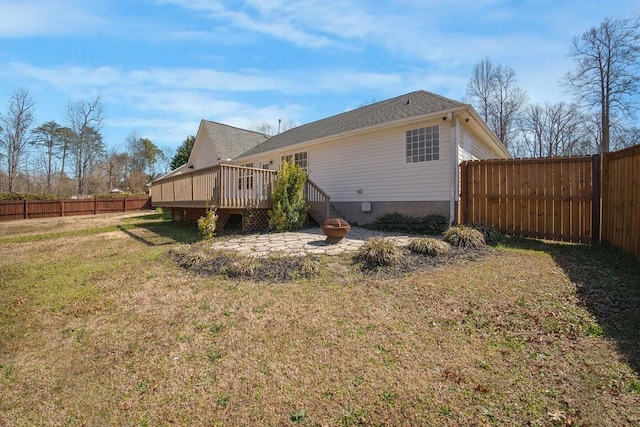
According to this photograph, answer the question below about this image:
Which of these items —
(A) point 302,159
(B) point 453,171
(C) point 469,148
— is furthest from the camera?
(A) point 302,159

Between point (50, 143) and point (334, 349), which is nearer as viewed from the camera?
point (334, 349)

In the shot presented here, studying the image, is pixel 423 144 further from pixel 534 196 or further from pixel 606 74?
pixel 606 74

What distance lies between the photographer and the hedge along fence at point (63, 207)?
1744cm

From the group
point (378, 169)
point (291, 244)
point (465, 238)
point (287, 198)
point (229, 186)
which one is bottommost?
point (291, 244)

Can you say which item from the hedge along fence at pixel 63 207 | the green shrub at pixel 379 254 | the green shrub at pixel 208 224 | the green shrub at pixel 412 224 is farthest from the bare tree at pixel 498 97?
the hedge along fence at pixel 63 207

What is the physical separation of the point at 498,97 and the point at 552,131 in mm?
5797

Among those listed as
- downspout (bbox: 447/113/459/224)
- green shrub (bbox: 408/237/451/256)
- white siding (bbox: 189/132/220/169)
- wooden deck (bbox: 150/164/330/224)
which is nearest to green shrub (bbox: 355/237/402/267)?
green shrub (bbox: 408/237/451/256)

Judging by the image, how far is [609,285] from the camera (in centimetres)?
400

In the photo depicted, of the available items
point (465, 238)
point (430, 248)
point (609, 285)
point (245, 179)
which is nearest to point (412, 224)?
point (465, 238)

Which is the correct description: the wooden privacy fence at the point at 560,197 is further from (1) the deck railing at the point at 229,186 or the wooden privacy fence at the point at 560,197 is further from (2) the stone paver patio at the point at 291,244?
(1) the deck railing at the point at 229,186

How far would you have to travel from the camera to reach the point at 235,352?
9.36 ft

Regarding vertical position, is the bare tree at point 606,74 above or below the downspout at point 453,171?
above

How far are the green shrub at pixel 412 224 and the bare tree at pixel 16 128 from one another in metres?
35.0

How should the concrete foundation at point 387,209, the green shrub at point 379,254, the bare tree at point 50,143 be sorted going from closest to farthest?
the green shrub at point 379,254, the concrete foundation at point 387,209, the bare tree at point 50,143
